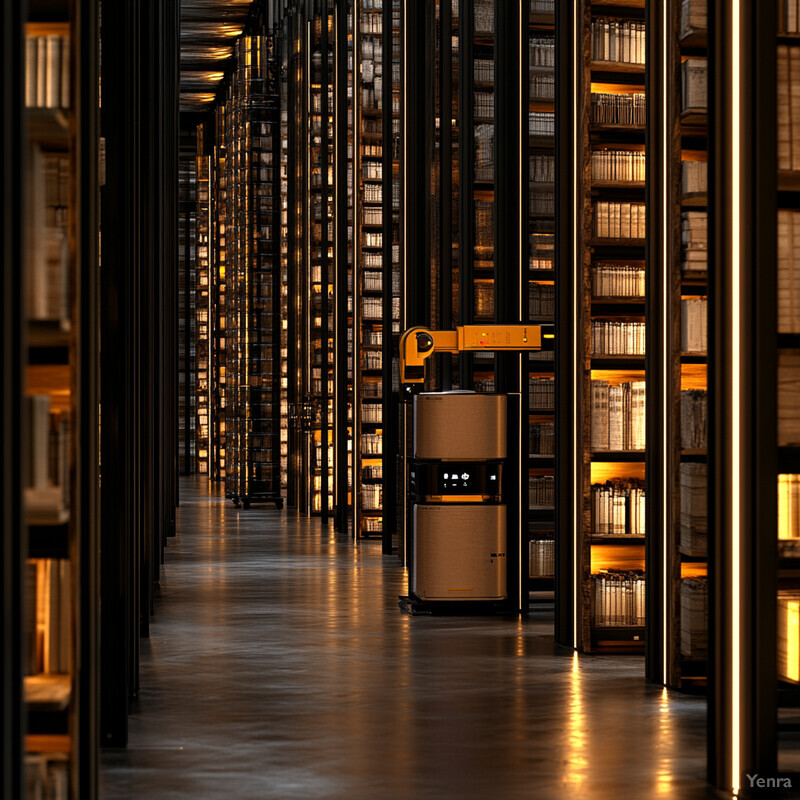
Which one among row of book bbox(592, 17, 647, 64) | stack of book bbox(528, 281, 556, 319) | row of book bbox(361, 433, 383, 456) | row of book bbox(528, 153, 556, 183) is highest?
row of book bbox(592, 17, 647, 64)

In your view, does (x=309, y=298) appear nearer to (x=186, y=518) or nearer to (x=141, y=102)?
(x=186, y=518)

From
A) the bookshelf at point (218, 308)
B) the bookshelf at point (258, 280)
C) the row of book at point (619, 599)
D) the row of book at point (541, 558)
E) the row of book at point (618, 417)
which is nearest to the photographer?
the row of book at point (619, 599)

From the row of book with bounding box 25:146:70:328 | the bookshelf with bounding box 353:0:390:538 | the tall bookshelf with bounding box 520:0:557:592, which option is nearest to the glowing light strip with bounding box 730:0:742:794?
the row of book with bounding box 25:146:70:328

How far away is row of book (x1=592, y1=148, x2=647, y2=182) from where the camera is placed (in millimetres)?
8750

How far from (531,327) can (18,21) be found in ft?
24.7

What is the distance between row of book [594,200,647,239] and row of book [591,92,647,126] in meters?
0.48

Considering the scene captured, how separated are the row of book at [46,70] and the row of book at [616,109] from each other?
5.68m

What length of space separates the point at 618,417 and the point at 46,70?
5802 mm

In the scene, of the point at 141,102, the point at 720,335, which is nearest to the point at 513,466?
the point at 141,102

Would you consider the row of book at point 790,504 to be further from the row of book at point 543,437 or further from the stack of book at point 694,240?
the row of book at point 543,437

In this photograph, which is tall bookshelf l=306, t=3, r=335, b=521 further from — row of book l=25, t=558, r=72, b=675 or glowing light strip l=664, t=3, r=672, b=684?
row of book l=25, t=558, r=72, b=675

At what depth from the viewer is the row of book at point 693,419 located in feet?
23.6

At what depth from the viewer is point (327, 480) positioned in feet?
64.6

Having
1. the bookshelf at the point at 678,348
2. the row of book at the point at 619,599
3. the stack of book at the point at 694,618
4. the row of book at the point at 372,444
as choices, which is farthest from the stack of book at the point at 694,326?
the row of book at the point at 372,444
